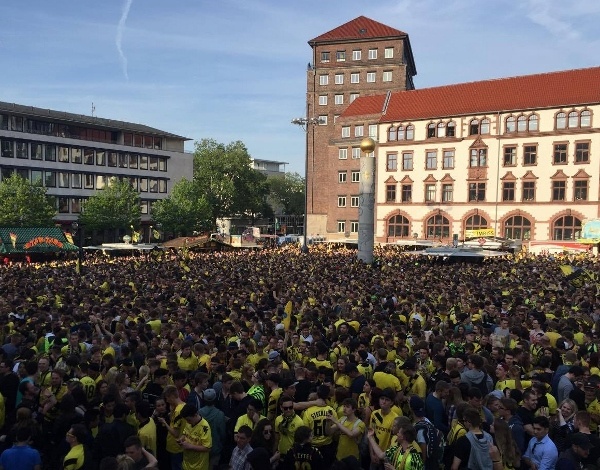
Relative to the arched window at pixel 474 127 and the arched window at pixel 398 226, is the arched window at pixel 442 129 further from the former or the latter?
the arched window at pixel 398 226

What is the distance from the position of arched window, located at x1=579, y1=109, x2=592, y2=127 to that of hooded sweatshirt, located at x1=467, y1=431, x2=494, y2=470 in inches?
2112

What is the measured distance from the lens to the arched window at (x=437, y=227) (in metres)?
58.4

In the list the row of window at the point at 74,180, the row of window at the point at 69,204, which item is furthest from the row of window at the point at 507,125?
the row of window at the point at 69,204

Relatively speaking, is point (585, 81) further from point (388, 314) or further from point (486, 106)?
point (388, 314)

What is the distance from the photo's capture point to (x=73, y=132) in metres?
65.2

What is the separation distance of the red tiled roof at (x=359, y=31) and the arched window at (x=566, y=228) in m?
32.0

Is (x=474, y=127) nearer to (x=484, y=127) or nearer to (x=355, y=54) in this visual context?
(x=484, y=127)

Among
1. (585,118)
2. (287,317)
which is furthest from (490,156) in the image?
(287,317)

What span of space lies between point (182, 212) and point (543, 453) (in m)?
64.6

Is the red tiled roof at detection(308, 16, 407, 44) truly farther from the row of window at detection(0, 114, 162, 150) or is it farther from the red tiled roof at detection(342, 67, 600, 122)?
the row of window at detection(0, 114, 162, 150)

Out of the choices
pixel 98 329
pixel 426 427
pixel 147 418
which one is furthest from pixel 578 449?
pixel 98 329

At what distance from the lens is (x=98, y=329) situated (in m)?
11.7

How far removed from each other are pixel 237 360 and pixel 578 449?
16.3 ft

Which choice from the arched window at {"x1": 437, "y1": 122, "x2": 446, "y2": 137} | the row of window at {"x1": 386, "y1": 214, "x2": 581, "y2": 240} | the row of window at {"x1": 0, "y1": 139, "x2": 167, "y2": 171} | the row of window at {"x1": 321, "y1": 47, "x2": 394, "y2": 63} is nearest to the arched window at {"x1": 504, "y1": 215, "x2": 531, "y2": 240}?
the row of window at {"x1": 386, "y1": 214, "x2": 581, "y2": 240}
